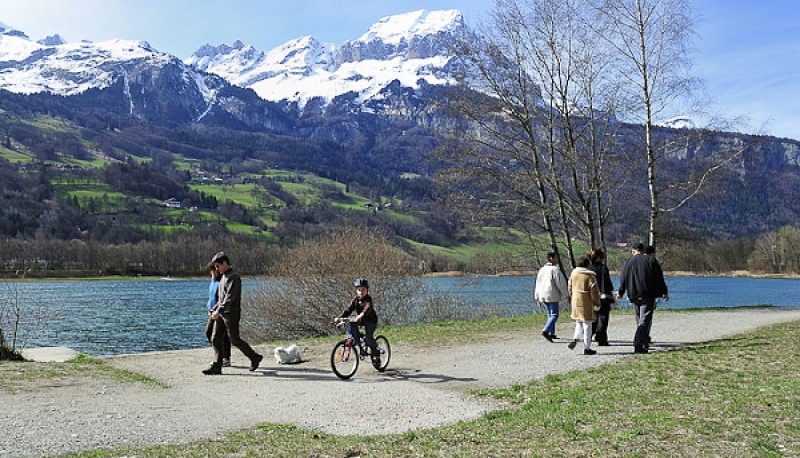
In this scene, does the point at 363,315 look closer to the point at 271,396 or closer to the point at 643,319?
the point at 271,396

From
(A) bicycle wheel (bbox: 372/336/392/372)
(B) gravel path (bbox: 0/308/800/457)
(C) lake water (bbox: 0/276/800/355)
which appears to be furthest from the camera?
(C) lake water (bbox: 0/276/800/355)

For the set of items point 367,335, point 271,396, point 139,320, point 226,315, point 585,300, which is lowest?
point 139,320

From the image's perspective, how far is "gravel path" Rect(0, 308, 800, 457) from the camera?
827 centimetres

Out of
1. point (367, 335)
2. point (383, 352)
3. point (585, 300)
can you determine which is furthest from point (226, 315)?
point (585, 300)

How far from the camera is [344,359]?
12508 mm

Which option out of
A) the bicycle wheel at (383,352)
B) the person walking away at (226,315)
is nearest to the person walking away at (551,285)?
the bicycle wheel at (383,352)

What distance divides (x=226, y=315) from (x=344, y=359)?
8.86ft

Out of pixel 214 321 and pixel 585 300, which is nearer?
pixel 214 321

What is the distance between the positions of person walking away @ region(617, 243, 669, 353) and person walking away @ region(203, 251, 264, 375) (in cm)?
856

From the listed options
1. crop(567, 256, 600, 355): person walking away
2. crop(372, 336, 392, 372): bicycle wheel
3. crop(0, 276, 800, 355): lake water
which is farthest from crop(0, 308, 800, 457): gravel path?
crop(0, 276, 800, 355): lake water

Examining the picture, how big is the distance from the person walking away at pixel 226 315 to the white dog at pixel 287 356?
4.54 feet

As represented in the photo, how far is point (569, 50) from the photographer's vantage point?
24.2 meters

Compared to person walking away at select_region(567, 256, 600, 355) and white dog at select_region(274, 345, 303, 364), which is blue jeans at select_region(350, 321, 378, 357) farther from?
person walking away at select_region(567, 256, 600, 355)

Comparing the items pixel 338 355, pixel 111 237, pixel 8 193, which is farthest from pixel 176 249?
pixel 338 355
